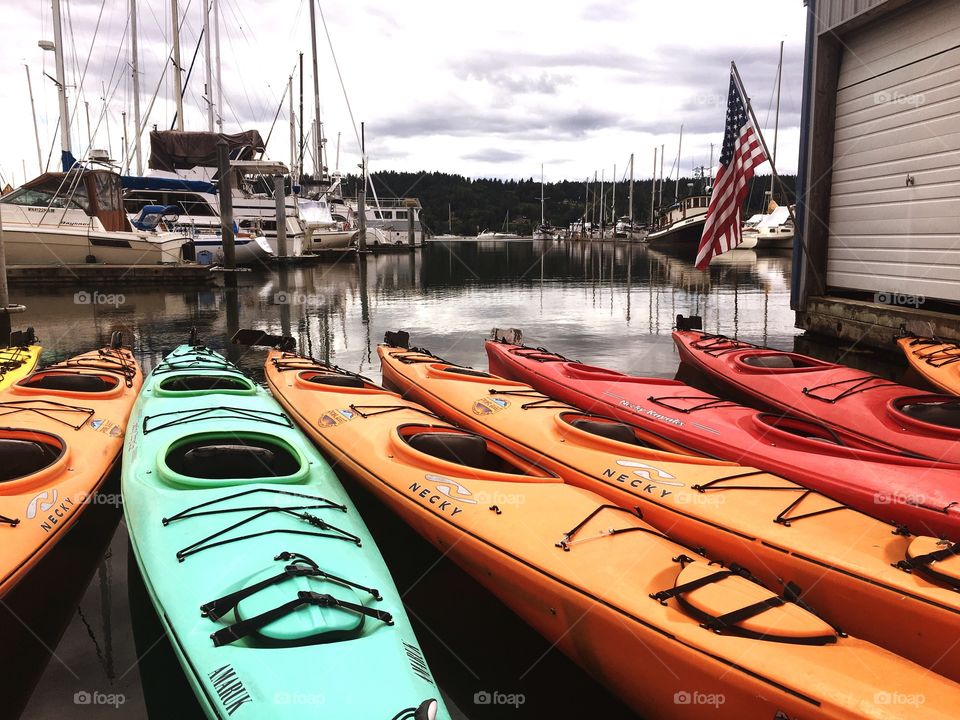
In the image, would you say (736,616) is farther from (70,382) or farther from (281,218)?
(281,218)

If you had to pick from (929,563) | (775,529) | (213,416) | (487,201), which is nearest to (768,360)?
(775,529)

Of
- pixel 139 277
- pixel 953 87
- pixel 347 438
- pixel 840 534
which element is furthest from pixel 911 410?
pixel 139 277

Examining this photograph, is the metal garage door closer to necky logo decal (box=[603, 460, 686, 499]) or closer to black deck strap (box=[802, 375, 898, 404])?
black deck strap (box=[802, 375, 898, 404])

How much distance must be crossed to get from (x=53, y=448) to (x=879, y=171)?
11443mm

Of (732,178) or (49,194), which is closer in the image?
(732,178)

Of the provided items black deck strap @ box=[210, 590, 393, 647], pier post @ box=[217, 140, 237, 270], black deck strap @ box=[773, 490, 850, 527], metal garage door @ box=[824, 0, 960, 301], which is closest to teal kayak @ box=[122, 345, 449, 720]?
black deck strap @ box=[210, 590, 393, 647]

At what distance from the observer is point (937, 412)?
5711mm

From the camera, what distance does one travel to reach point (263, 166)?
3150 cm

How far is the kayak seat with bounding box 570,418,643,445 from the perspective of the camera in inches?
214

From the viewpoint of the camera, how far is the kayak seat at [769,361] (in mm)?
8094

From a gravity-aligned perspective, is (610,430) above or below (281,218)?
below

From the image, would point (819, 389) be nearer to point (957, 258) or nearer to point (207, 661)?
point (957, 258)

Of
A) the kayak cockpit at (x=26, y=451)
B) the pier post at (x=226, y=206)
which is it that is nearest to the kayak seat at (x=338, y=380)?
the kayak cockpit at (x=26, y=451)

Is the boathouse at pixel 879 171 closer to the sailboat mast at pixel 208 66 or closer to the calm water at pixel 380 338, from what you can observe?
the calm water at pixel 380 338
